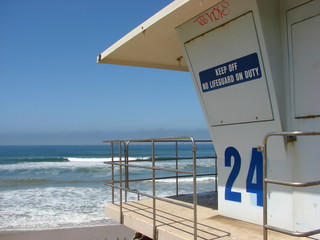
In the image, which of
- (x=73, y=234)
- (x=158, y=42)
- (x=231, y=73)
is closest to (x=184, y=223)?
(x=231, y=73)

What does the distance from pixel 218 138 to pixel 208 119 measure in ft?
0.89

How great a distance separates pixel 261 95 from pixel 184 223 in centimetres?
166

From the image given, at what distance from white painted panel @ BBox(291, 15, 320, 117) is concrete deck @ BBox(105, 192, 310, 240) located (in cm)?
127

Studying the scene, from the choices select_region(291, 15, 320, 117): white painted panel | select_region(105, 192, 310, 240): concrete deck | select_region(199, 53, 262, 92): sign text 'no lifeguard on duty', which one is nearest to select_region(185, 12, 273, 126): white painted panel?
select_region(199, 53, 262, 92): sign text 'no lifeguard on duty'

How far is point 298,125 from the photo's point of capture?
10.6ft

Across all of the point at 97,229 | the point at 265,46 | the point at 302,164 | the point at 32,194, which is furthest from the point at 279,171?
the point at 32,194

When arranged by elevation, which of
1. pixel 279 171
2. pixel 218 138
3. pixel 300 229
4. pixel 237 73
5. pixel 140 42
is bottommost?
pixel 300 229

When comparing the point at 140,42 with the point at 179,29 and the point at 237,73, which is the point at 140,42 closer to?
the point at 179,29

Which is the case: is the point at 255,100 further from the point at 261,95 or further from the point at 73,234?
the point at 73,234

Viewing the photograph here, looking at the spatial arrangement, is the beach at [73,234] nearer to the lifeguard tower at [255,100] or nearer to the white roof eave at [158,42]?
the white roof eave at [158,42]

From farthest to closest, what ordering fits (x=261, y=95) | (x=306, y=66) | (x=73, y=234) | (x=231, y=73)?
(x=73, y=234) < (x=231, y=73) < (x=261, y=95) < (x=306, y=66)

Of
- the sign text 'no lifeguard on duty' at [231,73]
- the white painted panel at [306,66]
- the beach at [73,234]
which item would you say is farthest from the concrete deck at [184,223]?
the beach at [73,234]

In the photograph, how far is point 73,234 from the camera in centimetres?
950

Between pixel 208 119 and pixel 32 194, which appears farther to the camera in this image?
pixel 32 194
